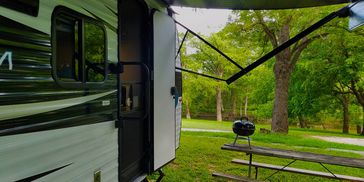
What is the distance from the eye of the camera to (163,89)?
3760 millimetres

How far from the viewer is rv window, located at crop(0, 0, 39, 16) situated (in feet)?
4.57

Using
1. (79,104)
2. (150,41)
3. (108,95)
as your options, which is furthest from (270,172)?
(79,104)

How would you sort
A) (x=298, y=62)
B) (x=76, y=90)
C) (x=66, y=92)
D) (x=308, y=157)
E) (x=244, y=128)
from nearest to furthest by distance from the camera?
(x=66, y=92) < (x=76, y=90) < (x=308, y=157) < (x=244, y=128) < (x=298, y=62)

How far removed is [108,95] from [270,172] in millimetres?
3539

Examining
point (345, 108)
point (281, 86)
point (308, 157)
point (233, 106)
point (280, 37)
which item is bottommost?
point (233, 106)

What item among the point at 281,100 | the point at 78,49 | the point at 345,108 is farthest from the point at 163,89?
the point at 345,108

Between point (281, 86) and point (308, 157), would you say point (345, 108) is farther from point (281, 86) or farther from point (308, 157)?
point (308, 157)

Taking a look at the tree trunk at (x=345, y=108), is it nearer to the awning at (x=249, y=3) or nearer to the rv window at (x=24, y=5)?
the awning at (x=249, y=3)

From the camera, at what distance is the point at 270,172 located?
5043 millimetres

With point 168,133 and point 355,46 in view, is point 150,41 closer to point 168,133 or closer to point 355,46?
point 168,133

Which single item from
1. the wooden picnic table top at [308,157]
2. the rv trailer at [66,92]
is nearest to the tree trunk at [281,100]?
the wooden picnic table top at [308,157]

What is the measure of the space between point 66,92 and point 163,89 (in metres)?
1.95

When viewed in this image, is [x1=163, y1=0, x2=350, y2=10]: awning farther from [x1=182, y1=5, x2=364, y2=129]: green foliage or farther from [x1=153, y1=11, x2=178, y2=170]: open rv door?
[x1=182, y1=5, x2=364, y2=129]: green foliage

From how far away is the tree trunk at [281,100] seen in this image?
10453 mm
